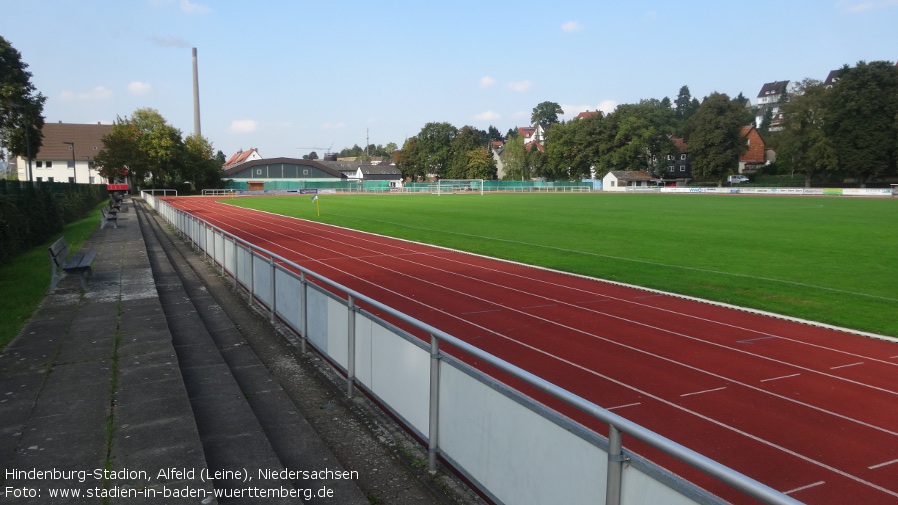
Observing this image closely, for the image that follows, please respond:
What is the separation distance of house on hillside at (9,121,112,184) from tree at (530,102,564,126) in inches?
3995

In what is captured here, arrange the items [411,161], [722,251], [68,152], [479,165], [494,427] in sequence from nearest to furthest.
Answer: [494,427]
[722,251]
[68,152]
[479,165]
[411,161]

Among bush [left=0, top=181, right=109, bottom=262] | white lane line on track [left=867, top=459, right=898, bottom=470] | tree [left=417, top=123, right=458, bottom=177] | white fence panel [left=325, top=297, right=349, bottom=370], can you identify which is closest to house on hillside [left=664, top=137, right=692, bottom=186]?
tree [left=417, top=123, right=458, bottom=177]

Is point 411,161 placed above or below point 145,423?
above

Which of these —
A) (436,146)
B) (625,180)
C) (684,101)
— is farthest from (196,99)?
(684,101)

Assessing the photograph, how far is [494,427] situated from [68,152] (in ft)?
334

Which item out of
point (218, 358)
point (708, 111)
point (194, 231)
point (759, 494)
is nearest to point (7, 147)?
point (194, 231)

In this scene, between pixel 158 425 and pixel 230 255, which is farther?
pixel 230 255

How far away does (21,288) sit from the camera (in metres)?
11.7

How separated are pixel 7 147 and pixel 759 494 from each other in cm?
6043

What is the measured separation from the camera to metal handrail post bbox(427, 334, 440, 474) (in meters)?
4.38

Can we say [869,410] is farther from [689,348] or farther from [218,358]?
[218,358]

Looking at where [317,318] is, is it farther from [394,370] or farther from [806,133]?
[806,133]

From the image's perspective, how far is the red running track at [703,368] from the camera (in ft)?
17.1

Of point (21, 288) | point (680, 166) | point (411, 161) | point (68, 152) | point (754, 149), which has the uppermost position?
point (754, 149)
